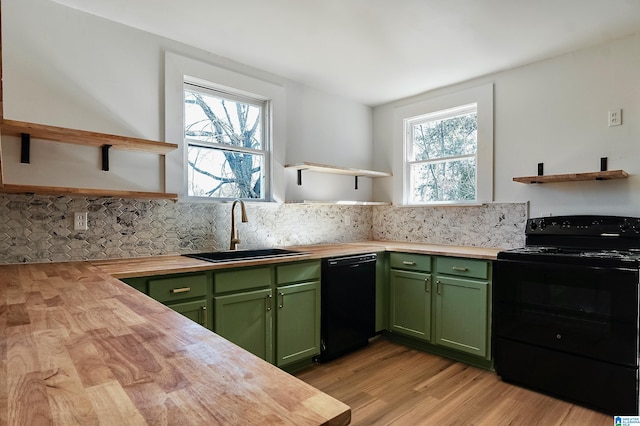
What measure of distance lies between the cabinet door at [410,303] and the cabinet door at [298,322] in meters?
0.85

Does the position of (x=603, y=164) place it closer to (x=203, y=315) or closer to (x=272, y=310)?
(x=272, y=310)

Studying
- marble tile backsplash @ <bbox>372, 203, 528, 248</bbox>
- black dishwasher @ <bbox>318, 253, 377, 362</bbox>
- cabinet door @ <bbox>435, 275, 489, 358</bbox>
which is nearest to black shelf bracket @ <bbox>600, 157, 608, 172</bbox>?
marble tile backsplash @ <bbox>372, 203, 528, 248</bbox>

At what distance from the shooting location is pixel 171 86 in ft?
8.38

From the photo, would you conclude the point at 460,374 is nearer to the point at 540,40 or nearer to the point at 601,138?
the point at 601,138

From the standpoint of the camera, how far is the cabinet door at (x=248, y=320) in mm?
2213

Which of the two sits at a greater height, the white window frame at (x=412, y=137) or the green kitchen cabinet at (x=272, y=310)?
the white window frame at (x=412, y=137)

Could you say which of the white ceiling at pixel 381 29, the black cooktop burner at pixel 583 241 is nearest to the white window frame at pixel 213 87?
the white ceiling at pixel 381 29

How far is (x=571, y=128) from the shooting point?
108 inches

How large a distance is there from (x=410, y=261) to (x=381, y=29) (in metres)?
1.86

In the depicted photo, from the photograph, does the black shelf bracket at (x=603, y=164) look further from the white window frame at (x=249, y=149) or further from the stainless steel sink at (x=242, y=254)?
the white window frame at (x=249, y=149)

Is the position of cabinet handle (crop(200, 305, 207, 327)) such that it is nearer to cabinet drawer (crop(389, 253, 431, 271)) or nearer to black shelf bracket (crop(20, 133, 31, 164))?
black shelf bracket (crop(20, 133, 31, 164))

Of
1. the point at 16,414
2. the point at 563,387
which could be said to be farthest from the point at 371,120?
the point at 16,414

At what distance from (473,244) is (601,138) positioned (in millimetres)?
1259

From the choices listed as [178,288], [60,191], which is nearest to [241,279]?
[178,288]
